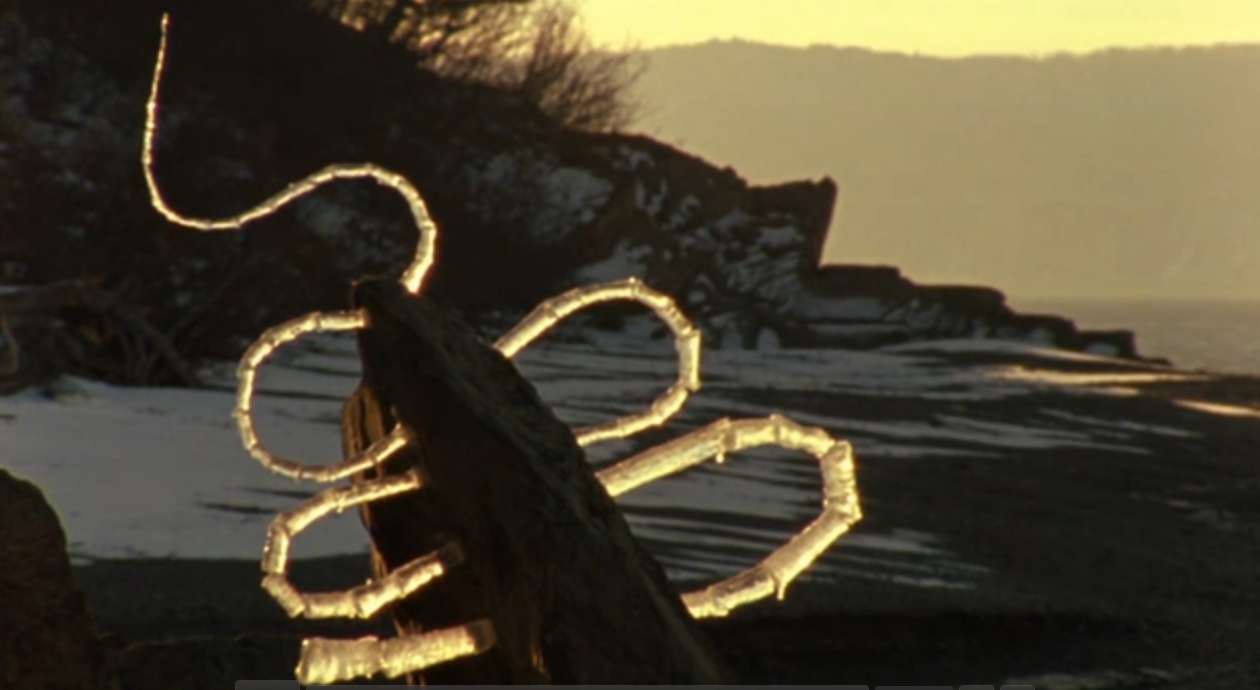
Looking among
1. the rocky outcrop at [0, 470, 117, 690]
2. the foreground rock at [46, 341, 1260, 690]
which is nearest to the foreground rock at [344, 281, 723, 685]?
the rocky outcrop at [0, 470, 117, 690]

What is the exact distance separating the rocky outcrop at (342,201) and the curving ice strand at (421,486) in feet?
47.2

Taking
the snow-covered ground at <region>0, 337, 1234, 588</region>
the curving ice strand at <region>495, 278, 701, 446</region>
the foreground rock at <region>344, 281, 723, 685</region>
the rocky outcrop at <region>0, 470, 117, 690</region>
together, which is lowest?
the snow-covered ground at <region>0, 337, 1234, 588</region>

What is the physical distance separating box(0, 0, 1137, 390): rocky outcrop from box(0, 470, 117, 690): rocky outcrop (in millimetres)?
13669

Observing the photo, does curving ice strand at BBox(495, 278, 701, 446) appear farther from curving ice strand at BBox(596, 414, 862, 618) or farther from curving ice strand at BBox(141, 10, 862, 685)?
curving ice strand at BBox(596, 414, 862, 618)

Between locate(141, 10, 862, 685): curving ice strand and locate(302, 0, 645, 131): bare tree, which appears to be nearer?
locate(141, 10, 862, 685): curving ice strand

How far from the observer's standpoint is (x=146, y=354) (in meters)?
19.5

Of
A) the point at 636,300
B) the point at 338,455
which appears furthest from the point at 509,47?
the point at 636,300

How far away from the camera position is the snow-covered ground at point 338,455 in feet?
40.0

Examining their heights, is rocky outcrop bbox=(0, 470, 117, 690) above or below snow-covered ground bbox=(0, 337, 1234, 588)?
above

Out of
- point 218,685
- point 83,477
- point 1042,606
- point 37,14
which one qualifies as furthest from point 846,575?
point 37,14

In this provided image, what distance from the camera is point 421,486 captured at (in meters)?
3.74

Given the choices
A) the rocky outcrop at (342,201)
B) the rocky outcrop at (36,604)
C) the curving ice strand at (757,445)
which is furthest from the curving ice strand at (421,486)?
the rocky outcrop at (342,201)

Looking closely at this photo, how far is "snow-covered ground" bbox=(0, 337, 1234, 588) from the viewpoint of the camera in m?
12.2

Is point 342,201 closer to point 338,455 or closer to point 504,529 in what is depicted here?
point 338,455
